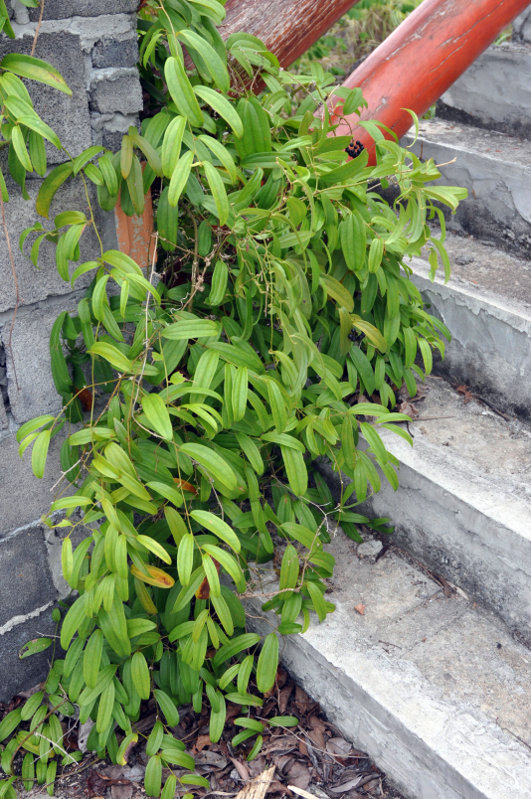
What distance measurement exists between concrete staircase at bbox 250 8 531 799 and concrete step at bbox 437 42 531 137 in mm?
330

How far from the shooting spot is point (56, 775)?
1600 millimetres

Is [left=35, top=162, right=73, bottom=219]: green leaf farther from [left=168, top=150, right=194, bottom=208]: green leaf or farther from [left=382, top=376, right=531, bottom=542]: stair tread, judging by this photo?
[left=382, top=376, right=531, bottom=542]: stair tread

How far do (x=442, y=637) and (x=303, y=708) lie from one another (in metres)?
0.36

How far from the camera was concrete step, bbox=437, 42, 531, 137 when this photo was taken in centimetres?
245

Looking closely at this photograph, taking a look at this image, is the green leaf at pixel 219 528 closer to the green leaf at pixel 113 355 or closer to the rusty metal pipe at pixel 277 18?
the green leaf at pixel 113 355

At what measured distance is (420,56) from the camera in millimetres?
1792

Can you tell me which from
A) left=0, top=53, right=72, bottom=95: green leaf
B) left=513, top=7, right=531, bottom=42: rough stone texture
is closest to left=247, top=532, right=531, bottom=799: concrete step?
left=0, top=53, right=72, bottom=95: green leaf

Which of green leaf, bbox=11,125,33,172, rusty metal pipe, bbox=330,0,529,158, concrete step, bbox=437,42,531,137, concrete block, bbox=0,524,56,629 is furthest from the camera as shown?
concrete step, bbox=437,42,531,137

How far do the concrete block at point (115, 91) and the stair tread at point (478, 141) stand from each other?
4.11 ft

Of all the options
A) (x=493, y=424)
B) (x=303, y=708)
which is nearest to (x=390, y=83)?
(x=493, y=424)

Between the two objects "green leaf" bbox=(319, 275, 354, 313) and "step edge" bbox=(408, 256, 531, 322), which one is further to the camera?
"step edge" bbox=(408, 256, 531, 322)

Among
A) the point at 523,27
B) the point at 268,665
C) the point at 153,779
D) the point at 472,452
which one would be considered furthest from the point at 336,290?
the point at 523,27

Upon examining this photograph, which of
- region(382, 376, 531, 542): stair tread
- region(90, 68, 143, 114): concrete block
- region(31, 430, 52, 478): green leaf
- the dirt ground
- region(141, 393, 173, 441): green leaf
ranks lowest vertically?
the dirt ground

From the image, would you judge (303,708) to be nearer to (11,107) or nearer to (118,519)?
(118,519)
